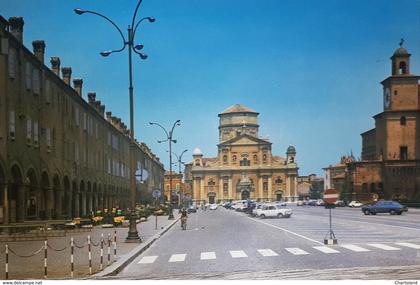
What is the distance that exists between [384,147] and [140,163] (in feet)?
83.1

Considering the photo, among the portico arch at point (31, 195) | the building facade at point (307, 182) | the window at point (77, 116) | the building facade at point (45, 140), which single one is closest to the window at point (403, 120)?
the building facade at point (307, 182)

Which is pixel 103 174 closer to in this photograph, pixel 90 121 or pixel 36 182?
pixel 90 121

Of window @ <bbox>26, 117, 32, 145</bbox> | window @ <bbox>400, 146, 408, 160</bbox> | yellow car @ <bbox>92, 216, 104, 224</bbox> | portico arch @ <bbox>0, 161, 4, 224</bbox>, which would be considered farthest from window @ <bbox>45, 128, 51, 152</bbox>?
window @ <bbox>400, 146, 408, 160</bbox>

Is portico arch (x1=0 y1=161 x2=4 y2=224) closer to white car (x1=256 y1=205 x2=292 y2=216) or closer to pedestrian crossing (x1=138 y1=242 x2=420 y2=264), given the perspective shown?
pedestrian crossing (x1=138 y1=242 x2=420 y2=264)

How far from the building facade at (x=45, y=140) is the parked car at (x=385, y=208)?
796 inches

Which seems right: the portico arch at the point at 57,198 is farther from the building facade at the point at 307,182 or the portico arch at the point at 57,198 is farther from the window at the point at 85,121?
the building facade at the point at 307,182

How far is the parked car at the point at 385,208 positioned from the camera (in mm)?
45812

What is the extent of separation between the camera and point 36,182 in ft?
90.9

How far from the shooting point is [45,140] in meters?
28.7

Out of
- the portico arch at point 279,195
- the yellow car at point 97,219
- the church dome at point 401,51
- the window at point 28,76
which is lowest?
the portico arch at point 279,195

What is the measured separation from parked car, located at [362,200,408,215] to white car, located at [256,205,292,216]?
695 cm

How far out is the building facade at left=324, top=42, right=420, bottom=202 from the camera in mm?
26028

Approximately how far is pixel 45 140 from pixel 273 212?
2367 cm

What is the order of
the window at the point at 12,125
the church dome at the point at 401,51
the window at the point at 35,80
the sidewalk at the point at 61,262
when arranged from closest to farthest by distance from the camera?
the sidewalk at the point at 61,262
the church dome at the point at 401,51
the window at the point at 12,125
the window at the point at 35,80
